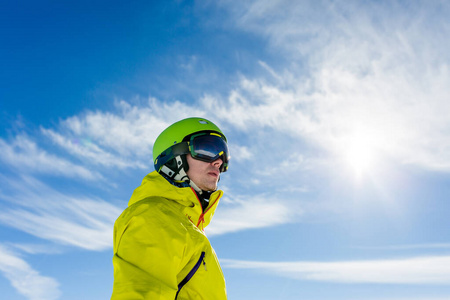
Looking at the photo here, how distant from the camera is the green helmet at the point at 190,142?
20.2 feet

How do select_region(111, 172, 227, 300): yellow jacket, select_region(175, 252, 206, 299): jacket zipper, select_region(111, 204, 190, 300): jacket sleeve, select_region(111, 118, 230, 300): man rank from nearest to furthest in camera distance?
select_region(111, 204, 190, 300): jacket sleeve, select_region(111, 172, 227, 300): yellow jacket, select_region(111, 118, 230, 300): man, select_region(175, 252, 206, 299): jacket zipper

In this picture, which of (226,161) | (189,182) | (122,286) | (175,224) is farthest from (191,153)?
(122,286)

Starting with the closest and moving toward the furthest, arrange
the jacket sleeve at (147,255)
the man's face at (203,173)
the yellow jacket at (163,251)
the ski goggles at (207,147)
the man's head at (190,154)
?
the jacket sleeve at (147,255) < the yellow jacket at (163,251) < the man's face at (203,173) < the man's head at (190,154) < the ski goggles at (207,147)

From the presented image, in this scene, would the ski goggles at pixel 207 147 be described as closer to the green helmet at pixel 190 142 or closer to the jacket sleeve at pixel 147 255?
the green helmet at pixel 190 142

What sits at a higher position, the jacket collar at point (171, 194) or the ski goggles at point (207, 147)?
the ski goggles at point (207, 147)

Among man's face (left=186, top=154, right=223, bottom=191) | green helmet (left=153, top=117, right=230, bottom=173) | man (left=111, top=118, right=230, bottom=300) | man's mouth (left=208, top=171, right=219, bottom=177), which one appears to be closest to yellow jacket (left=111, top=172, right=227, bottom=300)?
man (left=111, top=118, right=230, bottom=300)

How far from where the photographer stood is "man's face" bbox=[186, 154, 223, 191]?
5781mm

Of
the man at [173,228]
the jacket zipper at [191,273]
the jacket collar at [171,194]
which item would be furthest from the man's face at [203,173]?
the jacket zipper at [191,273]

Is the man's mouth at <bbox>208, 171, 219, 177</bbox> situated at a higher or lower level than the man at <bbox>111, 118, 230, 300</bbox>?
higher

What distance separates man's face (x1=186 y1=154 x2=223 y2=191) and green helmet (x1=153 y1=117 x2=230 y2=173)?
0.10 metres

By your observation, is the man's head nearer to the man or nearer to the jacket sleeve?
the man

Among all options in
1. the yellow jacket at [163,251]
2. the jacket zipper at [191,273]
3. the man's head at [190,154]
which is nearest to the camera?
the yellow jacket at [163,251]

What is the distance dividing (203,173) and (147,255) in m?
2.51

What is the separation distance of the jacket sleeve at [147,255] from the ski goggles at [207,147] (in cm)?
204
